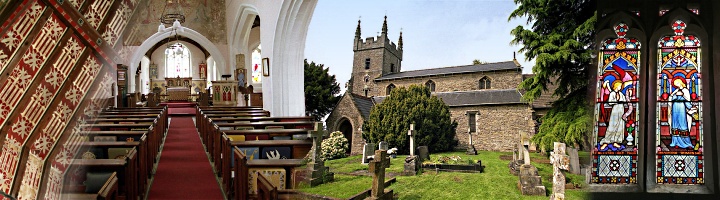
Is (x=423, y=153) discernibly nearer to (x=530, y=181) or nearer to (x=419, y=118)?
(x=419, y=118)

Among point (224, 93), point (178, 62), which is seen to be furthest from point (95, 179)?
point (178, 62)

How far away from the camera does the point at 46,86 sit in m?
1.09

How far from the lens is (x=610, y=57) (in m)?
3.10

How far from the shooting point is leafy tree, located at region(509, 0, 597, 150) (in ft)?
5.94

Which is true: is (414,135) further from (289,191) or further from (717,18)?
(717,18)

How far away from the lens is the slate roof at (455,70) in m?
1.88

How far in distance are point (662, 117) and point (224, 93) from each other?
903 centimetres

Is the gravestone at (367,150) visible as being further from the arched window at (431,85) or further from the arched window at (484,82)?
the arched window at (484,82)

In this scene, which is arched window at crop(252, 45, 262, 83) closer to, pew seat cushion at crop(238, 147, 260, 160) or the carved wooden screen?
pew seat cushion at crop(238, 147, 260, 160)

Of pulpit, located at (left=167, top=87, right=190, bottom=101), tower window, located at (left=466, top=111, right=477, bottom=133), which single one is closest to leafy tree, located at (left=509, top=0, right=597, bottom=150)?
tower window, located at (left=466, top=111, right=477, bottom=133)

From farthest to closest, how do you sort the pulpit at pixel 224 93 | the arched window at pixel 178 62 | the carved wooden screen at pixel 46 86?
1. the arched window at pixel 178 62
2. the pulpit at pixel 224 93
3. the carved wooden screen at pixel 46 86

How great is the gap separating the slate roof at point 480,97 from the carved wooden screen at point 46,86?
139 cm

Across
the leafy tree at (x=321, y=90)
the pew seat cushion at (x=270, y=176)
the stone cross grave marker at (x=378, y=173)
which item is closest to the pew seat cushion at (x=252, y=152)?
the leafy tree at (x=321, y=90)

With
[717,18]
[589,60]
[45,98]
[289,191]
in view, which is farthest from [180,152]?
[717,18]
